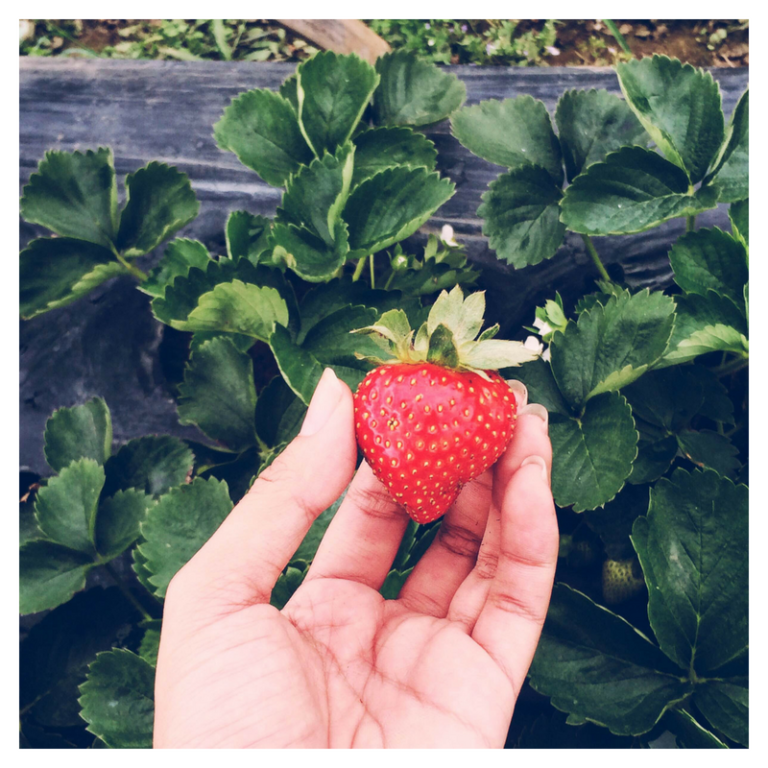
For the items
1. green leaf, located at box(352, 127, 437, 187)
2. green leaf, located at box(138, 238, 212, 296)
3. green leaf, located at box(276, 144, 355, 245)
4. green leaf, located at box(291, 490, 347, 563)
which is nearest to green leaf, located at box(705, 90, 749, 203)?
green leaf, located at box(352, 127, 437, 187)

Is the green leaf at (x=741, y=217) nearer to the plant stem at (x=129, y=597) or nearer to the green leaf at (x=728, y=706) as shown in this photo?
the green leaf at (x=728, y=706)

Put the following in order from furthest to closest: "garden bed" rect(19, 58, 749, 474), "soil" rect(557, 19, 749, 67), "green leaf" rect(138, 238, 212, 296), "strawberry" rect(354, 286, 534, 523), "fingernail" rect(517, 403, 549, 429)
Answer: "soil" rect(557, 19, 749, 67) < "garden bed" rect(19, 58, 749, 474) < "green leaf" rect(138, 238, 212, 296) < "fingernail" rect(517, 403, 549, 429) < "strawberry" rect(354, 286, 534, 523)

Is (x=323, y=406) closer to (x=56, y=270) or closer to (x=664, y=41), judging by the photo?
(x=56, y=270)

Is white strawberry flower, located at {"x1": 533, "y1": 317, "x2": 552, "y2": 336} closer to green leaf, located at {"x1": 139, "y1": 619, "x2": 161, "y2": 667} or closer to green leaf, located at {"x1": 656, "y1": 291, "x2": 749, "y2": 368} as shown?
green leaf, located at {"x1": 656, "y1": 291, "x2": 749, "y2": 368}

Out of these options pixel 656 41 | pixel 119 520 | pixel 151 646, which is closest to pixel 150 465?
pixel 119 520

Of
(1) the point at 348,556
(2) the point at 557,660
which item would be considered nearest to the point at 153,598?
(1) the point at 348,556

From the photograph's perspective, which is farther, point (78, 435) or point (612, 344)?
point (78, 435)
